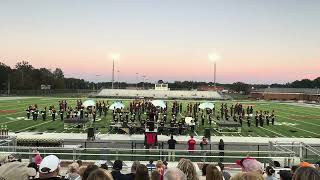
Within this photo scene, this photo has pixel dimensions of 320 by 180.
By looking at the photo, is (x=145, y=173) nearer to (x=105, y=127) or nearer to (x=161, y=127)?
(x=161, y=127)

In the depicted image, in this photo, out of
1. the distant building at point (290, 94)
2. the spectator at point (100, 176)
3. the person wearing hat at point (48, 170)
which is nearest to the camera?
the spectator at point (100, 176)

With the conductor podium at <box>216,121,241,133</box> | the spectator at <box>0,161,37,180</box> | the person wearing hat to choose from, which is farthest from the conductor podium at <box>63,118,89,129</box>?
the spectator at <box>0,161,37,180</box>

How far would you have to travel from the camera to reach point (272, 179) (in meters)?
7.84

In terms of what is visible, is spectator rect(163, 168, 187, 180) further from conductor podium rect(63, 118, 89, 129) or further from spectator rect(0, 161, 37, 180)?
conductor podium rect(63, 118, 89, 129)

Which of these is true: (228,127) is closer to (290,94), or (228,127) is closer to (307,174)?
(307,174)

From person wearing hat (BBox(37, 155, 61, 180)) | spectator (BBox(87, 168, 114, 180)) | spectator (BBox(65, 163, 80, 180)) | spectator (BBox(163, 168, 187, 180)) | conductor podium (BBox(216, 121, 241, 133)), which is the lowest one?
conductor podium (BBox(216, 121, 241, 133))

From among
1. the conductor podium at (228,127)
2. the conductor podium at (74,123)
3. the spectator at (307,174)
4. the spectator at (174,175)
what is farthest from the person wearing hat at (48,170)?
the conductor podium at (228,127)

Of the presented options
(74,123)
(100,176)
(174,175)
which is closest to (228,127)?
(74,123)

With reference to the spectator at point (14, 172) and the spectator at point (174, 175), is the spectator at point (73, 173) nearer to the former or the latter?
the spectator at point (14, 172)

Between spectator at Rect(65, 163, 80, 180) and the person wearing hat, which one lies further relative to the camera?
spectator at Rect(65, 163, 80, 180)

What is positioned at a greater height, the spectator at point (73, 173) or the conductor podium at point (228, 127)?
the spectator at point (73, 173)

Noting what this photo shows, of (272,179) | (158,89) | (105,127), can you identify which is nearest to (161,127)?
(105,127)

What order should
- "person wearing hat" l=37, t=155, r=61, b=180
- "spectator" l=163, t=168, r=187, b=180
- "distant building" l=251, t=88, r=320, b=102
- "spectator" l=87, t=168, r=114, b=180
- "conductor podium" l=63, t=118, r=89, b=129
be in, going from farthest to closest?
Answer: "distant building" l=251, t=88, r=320, b=102
"conductor podium" l=63, t=118, r=89, b=129
"person wearing hat" l=37, t=155, r=61, b=180
"spectator" l=163, t=168, r=187, b=180
"spectator" l=87, t=168, r=114, b=180

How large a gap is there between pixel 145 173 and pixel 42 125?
87.7ft
